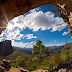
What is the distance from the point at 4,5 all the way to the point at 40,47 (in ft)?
101

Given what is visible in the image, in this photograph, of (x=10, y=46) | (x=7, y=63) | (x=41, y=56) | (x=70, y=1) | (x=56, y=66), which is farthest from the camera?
(x=10, y=46)

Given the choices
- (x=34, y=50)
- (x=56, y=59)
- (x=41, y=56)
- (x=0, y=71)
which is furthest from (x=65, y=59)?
(x=0, y=71)

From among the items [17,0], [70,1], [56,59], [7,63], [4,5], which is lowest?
[56,59]

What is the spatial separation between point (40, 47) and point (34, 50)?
366 cm

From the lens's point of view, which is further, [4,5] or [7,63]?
[7,63]

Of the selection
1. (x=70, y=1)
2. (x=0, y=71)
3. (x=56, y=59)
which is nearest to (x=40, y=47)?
(x=56, y=59)

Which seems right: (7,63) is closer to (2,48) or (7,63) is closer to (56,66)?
(56,66)

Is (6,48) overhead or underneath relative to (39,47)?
underneath

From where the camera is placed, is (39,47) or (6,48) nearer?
(39,47)

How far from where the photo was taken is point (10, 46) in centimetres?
6600

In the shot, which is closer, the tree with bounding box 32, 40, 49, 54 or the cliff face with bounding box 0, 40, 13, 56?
the tree with bounding box 32, 40, 49, 54

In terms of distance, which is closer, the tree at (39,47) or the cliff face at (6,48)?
the tree at (39,47)

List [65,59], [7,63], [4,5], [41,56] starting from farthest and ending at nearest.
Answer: [41,56] → [65,59] → [7,63] → [4,5]

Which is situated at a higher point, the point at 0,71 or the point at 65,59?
the point at 0,71
